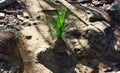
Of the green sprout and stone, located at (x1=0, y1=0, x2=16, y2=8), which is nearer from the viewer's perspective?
the green sprout

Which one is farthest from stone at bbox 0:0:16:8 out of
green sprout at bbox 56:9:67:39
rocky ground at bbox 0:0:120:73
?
green sprout at bbox 56:9:67:39

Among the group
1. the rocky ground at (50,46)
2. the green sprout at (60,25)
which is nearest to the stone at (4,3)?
the rocky ground at (50,46)

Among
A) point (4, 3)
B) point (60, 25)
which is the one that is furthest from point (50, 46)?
point (4, 3)

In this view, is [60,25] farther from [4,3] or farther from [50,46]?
[4,3]

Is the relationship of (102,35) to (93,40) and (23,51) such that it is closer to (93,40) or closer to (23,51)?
(93,40)

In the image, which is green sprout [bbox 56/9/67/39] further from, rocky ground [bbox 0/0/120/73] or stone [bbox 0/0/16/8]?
stone [bbox 0/0/16/8]

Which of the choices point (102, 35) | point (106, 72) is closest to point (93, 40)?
point (102, 35)

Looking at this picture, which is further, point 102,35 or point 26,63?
point 102,35

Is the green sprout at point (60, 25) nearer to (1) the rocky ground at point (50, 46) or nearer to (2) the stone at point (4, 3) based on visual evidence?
(1) the rocky ground at point (50, 46)

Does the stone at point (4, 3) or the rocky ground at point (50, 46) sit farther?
the stone at point (4, 3)
